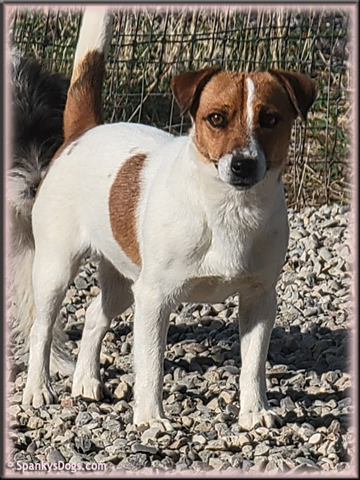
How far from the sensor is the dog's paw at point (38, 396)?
4.92 m

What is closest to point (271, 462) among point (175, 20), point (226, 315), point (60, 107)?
point (226, 315)

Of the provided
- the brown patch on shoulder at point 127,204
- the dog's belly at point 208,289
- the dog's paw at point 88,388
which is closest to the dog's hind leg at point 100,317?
the dog's paw at point 88,388

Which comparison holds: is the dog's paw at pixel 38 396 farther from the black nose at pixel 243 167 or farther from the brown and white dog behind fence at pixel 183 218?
the black nose at pixel 243 167

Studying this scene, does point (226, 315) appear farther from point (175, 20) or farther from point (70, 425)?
point (175, 20)

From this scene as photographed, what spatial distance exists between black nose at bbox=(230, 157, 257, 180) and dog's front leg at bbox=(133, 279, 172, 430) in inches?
29.9

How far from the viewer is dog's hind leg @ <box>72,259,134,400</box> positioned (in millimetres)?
5203

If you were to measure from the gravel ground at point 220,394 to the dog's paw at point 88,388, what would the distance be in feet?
0.20

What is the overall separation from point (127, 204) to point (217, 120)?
84 cm

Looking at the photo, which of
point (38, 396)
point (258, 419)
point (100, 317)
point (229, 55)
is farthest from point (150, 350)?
point (229, 55)

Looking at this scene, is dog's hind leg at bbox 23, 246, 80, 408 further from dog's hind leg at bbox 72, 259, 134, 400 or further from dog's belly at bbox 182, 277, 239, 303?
dog's belly at bbox 182, 277, 239, 303

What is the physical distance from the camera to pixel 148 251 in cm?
435

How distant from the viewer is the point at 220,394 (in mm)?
5016

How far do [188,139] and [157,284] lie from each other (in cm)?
74

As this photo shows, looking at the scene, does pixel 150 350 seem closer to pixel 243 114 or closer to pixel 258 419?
pixel 258 419
